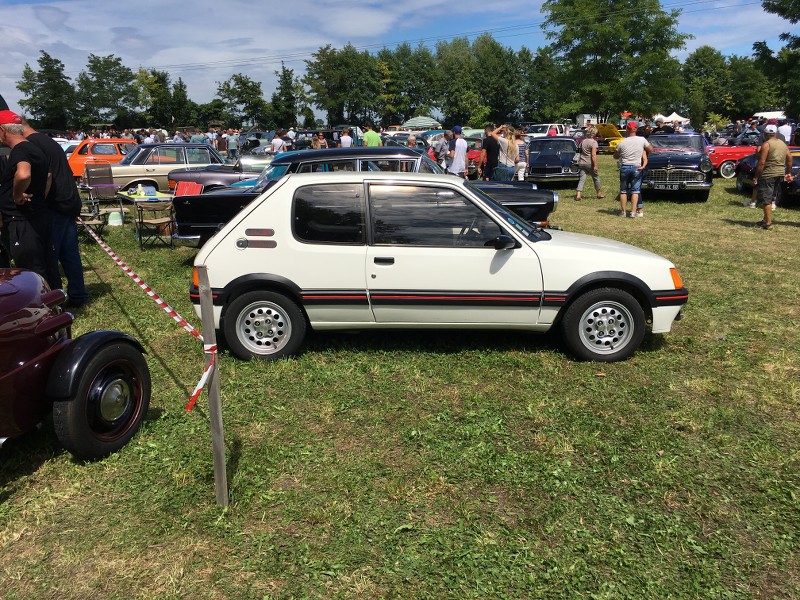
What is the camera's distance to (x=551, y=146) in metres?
17.4

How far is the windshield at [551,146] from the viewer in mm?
17127

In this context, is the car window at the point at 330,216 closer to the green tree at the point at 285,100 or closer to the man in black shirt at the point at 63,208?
the man in black shirt at the point at 63,208

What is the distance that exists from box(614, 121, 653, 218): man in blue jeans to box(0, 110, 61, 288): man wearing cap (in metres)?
10.2

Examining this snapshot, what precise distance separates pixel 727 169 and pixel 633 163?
9699 mm

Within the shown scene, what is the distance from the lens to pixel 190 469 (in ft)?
11.3

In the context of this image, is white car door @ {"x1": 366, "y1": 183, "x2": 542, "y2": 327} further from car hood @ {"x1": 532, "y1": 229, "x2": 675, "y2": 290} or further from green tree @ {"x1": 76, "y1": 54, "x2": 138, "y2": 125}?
green tree @ {"x1": 76, "y1": 54, "x2": 138, "y2": 125}

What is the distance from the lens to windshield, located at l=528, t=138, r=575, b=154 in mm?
17127

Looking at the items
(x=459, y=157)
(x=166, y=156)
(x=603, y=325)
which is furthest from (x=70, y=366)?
(x=166, y=156)

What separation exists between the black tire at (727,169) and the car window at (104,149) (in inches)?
761

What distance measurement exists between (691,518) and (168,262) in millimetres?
8056

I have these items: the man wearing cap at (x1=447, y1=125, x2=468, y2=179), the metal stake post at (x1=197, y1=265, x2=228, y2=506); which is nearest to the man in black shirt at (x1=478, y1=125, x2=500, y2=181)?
the man wearing cap at (x1=447, y1=125, x2=468, y2=179)

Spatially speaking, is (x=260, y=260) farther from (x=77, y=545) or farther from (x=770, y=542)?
(x=770, y=542)

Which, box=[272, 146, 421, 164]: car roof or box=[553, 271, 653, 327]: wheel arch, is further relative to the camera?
box=[272, 146, 421, 164]: car roof

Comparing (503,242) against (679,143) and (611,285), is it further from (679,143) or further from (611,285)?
(679,143)
